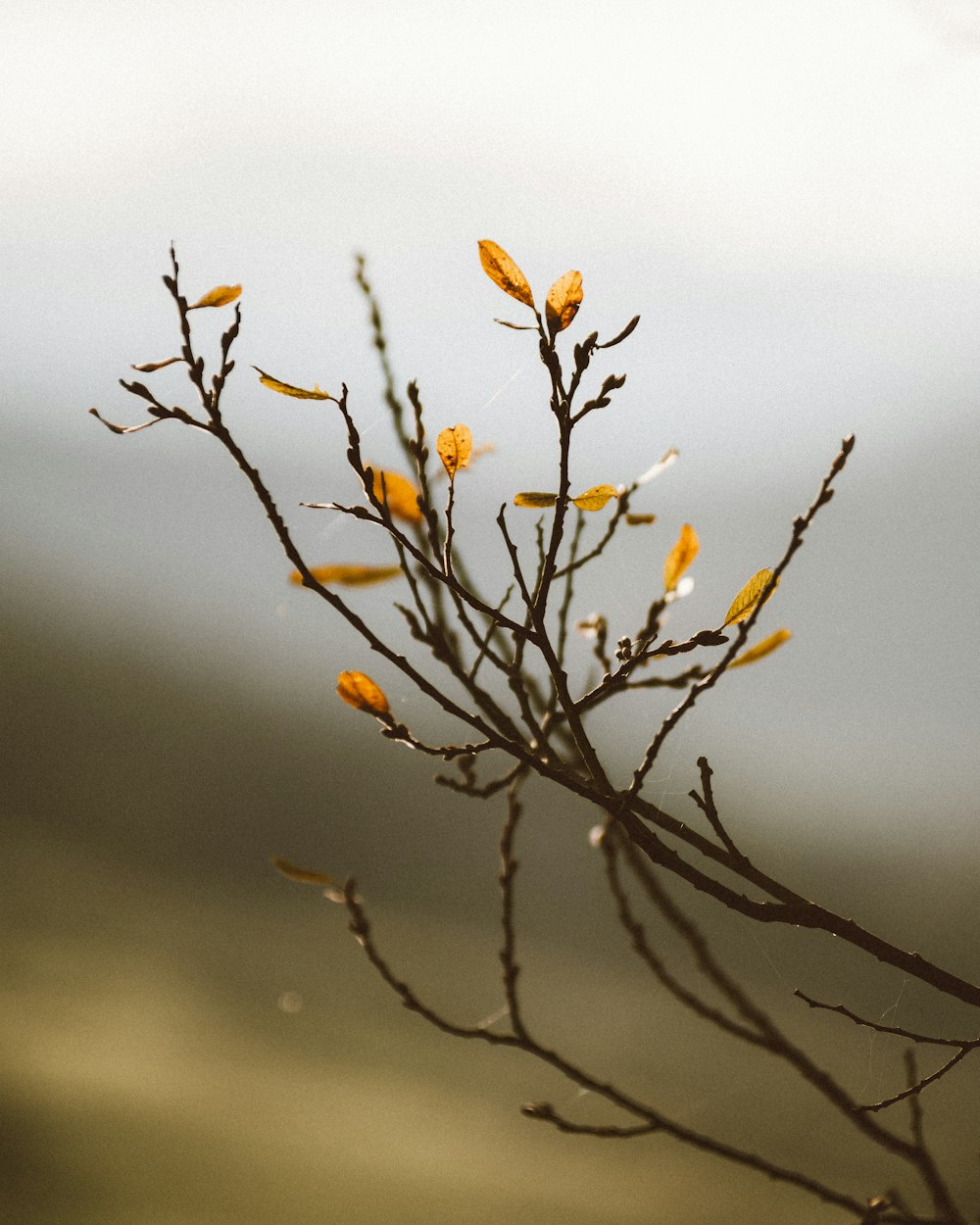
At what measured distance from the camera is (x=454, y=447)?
2.41 feet

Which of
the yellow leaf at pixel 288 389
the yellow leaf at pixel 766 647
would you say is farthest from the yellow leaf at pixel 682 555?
the yellow leaf at pixel 288 389

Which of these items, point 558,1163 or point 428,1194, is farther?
point 558,1163

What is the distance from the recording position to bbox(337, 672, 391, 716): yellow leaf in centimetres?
78

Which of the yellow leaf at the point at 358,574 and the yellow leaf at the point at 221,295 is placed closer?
the yellow leaf at the point at 221,295

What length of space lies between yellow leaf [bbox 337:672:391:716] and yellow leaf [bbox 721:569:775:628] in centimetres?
29

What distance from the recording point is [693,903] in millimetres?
5715

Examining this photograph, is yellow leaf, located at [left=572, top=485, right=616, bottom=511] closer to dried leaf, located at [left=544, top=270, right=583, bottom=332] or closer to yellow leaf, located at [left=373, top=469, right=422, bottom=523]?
dried leaf, located at [left=544, top=270, right=583, bottom=332]

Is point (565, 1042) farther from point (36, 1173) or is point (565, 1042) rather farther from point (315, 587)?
point (315, 587)

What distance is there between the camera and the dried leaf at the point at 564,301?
2.12 feet

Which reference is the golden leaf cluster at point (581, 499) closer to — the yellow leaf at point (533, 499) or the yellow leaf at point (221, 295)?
the yellow leaf at point (533, 499)

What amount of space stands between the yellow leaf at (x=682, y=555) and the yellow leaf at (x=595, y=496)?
0.16 meters

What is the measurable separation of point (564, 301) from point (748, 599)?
276 millimetres

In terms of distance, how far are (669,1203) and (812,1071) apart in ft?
9.03

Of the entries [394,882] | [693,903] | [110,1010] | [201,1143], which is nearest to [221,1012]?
[110,1010]
